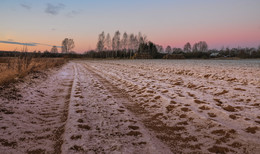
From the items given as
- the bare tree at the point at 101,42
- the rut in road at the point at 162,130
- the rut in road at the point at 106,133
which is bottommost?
the rut in road at the point at 162,130

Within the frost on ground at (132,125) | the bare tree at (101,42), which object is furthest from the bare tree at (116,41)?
the frost on ground at (132,125)

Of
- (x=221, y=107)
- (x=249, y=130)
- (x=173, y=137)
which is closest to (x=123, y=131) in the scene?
(x=173, y=137)

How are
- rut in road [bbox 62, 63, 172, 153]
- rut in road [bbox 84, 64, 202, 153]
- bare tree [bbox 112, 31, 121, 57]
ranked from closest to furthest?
1. rut in road [bbox 62, 63, 172, 153]
2. rut in road [bbox 84, 64, 202, 153]
3. bare tree [bbox 112, 31, 121, 57]

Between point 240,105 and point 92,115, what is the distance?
4381 mm

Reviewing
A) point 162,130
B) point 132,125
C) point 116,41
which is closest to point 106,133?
point 132,125

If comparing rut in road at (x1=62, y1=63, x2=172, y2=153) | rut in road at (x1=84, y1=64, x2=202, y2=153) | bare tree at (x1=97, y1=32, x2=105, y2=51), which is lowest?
rut in road at (x1=84, y1=64, x2=202, y2=153)

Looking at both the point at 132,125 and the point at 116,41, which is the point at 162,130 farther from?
the point at 116,41

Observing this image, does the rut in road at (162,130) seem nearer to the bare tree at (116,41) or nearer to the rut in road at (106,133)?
the rut in road at (106,133)

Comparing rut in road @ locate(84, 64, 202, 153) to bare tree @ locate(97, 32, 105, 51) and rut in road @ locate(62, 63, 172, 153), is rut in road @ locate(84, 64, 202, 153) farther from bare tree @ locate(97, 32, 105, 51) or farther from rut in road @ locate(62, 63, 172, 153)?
bare tree @ locate(97, 32, 105, 51)

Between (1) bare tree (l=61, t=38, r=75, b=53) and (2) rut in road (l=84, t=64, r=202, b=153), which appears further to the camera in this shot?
(1) bare tree (l=61, t=38, r=75, b=53)

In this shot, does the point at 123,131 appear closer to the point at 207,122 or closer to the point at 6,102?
the point at 207,122

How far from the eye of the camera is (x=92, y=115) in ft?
13.9

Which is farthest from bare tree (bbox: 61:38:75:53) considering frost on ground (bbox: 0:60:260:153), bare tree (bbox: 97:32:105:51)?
frost on ground (bbox: 0:60:260:153)

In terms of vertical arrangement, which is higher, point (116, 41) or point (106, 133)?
point (116, 41)
